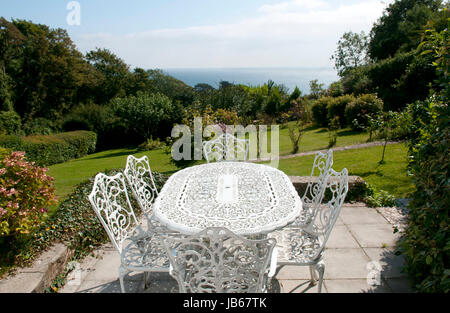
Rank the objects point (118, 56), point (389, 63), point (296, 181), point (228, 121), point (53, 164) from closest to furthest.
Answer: point (296, 181) < point (228, 121) < point (53, 164) < point (389, 63) < point (118, 56)

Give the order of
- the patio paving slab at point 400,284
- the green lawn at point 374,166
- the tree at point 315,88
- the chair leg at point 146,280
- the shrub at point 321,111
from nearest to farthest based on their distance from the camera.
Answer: the patio paving slab at point 400,284
the chair leg at point 146,280
the green lawn at point 374,166
the shrub at point 321,111
the tree at point 315,88

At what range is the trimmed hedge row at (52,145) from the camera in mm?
10422

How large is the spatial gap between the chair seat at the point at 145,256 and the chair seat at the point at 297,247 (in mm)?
965

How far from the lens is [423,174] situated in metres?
2.42

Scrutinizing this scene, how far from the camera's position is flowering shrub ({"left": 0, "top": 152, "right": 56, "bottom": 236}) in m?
2.68

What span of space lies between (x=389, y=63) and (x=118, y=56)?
22.8 meters

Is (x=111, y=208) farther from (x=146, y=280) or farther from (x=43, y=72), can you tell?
(x=43, y=72)

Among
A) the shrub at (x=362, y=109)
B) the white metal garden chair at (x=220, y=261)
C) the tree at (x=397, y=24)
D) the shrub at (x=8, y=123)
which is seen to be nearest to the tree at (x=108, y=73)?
the shrub at (x=8, y=123)

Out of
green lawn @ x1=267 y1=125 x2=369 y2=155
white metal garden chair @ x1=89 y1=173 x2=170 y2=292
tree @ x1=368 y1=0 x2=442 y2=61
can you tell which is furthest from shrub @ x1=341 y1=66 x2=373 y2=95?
white metal garden chair @ x1=89 y1=173 x2=170 y2=292

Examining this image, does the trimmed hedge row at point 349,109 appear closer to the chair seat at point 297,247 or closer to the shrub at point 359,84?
the shrub at point 359,84

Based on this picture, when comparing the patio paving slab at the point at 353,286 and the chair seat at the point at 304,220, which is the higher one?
the chair seat at the point at 304,220

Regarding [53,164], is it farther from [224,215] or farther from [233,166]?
[224,215]

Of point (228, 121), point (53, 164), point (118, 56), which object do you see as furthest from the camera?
point (118, 56)

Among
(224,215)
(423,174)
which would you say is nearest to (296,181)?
(423,174)
